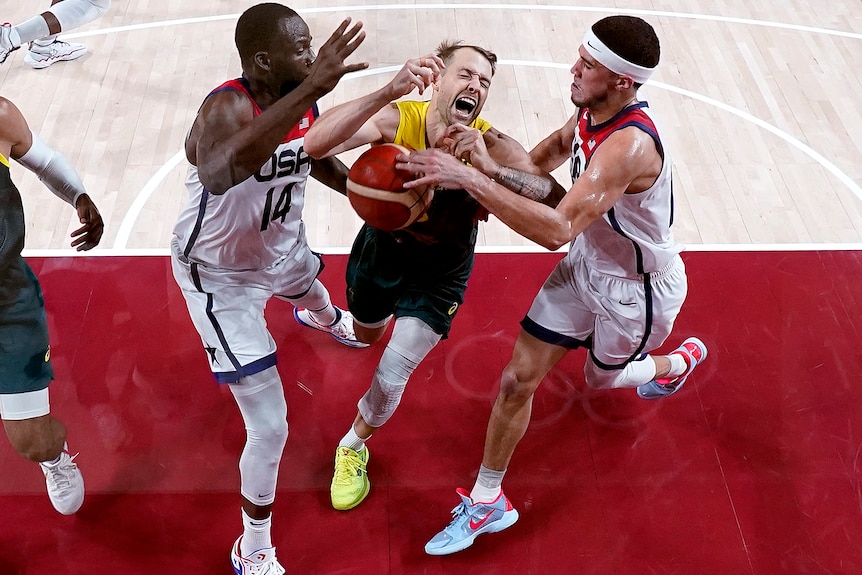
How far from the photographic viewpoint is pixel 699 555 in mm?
4051

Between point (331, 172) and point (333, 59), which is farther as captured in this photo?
point (331, 172)

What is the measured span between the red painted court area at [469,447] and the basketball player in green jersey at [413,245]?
1.14ft

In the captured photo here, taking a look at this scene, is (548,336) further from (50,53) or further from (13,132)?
(50,53)

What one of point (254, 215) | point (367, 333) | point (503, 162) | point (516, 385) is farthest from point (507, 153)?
point (367, 333)

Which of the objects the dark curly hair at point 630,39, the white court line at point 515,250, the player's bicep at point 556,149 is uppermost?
the dark curly hair at point 630,39

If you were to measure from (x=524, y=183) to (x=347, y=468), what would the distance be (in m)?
1.61

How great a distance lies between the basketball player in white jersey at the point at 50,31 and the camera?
6465 mm

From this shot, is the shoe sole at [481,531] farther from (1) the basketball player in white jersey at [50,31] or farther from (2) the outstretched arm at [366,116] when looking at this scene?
(1) the basketball player in white jersey at [50,31]

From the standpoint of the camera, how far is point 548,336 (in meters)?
3.96

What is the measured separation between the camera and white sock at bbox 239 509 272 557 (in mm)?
3748

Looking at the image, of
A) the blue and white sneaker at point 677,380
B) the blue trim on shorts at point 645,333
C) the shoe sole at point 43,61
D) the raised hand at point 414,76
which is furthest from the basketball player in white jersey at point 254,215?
the shoe sole at point 43,61

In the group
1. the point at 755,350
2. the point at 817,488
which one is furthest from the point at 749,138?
the point at 817,488

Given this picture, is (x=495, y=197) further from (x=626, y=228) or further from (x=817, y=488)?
(x=817, y=488)

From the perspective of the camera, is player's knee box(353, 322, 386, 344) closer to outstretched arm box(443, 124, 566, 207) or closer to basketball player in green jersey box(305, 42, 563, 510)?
basketball player in green jersey box(305, 42, 563, 510)
